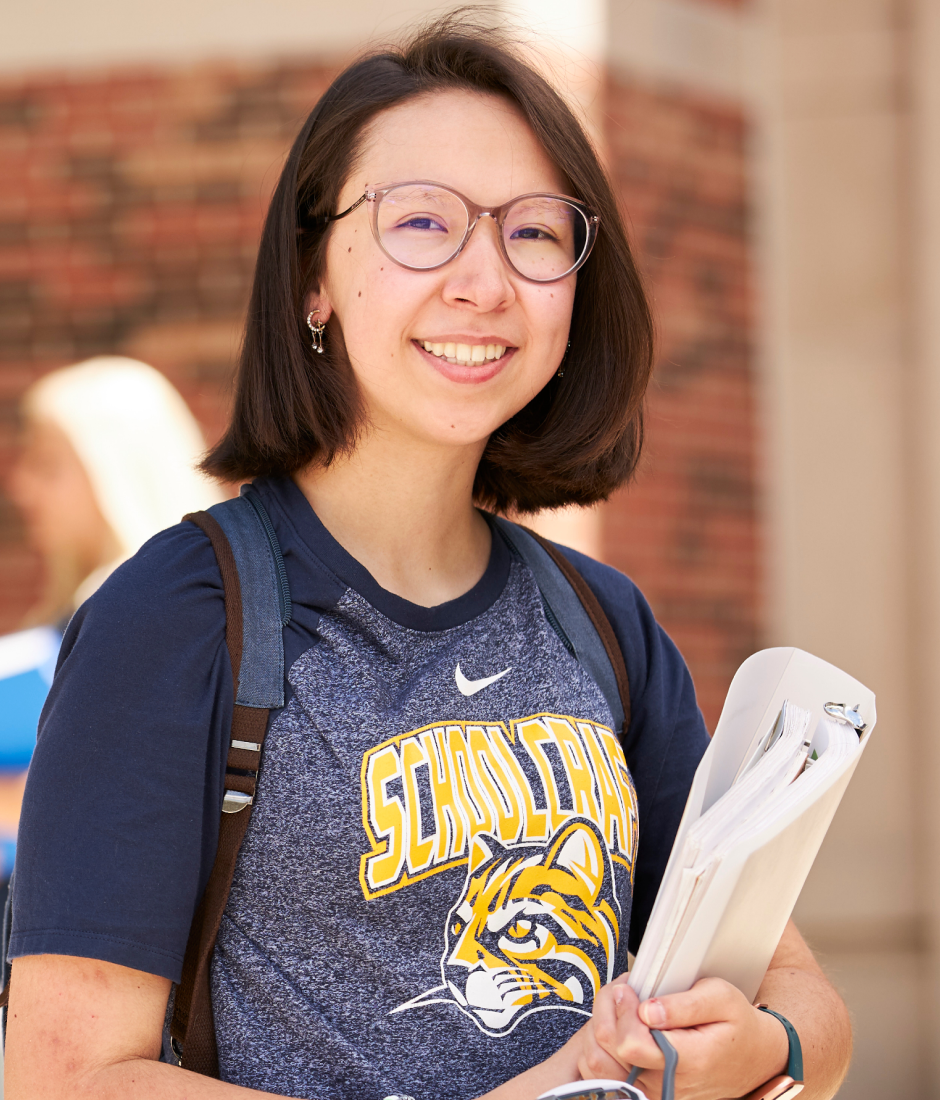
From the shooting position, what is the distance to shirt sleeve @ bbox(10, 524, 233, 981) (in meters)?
1.35

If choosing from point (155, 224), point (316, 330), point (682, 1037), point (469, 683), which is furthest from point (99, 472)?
point (682, 1037)

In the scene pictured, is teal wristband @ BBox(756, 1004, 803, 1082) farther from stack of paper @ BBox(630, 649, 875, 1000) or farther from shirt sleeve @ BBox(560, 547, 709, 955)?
shirt sleeve @ BBox(560, 547, 709, 955)

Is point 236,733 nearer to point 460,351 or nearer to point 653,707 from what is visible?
point 460,351

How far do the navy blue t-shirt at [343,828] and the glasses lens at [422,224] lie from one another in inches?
13.5

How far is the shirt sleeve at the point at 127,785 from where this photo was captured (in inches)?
53.0

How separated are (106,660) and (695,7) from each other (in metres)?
4.18

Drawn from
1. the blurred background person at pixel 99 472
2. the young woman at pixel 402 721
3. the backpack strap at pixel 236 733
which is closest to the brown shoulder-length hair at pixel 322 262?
the young woman at pixel 402 721

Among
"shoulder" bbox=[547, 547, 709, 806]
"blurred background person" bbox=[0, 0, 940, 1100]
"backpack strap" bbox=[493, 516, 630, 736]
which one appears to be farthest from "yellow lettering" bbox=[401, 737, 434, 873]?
"blurred background person" bbox=[0, 0, 940, 1100]

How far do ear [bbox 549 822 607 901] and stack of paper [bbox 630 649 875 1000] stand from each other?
204mm

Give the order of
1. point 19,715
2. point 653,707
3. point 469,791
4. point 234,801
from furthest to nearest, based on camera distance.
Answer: point 19,715 → point 653,707 → point 469,791 → point 234,801

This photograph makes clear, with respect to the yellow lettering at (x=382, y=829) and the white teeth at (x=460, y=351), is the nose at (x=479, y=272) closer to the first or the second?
the white teeth at (x=460, y=351)

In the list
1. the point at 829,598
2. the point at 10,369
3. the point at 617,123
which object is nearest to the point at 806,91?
the point at 617,123

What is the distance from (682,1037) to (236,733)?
0.57 metres

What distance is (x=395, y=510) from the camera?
1770 mm
